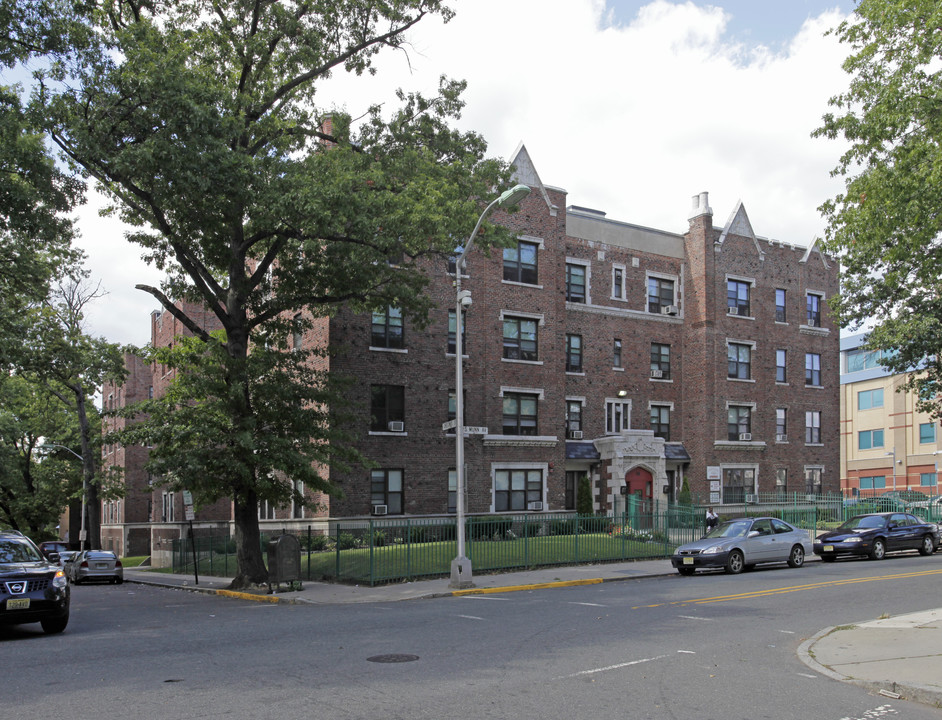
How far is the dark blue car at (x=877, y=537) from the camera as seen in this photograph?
26156mm

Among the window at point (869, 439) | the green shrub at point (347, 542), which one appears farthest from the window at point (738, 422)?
the window at point (869, 439)

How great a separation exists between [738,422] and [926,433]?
3565cm

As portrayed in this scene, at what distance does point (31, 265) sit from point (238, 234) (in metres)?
7.46

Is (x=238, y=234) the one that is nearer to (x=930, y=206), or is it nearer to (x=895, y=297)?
(x=930, y=206)

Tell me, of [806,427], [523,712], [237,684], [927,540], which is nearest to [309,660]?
[237,684]

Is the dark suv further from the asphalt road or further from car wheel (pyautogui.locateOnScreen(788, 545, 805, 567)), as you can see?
car wheel (pyautogui.locateOnScreen(788, 545, 805, 567))

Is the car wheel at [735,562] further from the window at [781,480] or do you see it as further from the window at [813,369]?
the window at [813,369]

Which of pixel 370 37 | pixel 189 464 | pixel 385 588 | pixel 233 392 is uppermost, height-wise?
pixel 370 37

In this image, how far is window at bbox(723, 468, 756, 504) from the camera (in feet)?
133

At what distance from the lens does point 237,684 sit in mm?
8906

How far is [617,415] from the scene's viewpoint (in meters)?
39.0

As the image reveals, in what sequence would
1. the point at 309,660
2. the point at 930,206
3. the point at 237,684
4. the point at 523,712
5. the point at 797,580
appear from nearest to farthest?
1. the point at 523,712
2. the point at 237,684
3. the point at 309,660
4. the point at 930,206
5. the point at 797,580

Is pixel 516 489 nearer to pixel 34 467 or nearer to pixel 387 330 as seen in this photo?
pixel 387 330

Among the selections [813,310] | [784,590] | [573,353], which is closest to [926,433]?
[813,310]
